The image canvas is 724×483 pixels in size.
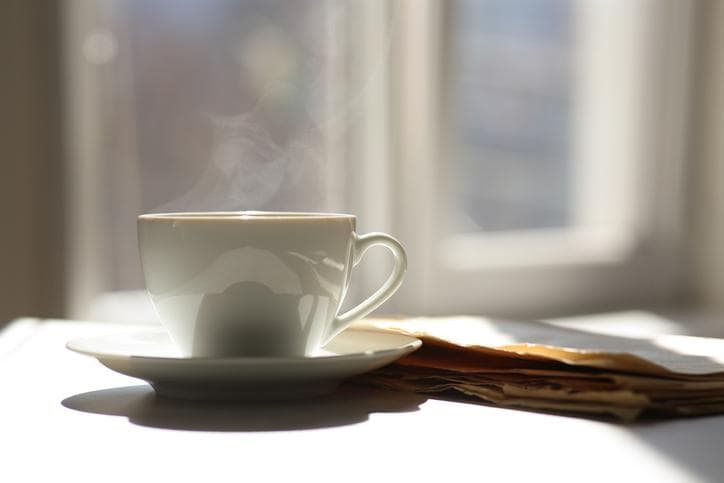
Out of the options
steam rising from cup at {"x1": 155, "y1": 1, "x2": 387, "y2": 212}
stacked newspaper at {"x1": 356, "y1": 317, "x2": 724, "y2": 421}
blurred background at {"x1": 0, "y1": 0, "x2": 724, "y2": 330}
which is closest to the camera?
stacked newspaper at {"x1": 356, "y1": 317, "x2": 724, "y2": 421}

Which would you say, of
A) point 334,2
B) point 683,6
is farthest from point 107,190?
point 683,6

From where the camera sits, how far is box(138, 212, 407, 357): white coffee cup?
580 mm

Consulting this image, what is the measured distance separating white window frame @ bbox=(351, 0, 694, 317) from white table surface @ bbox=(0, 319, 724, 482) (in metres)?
1.15

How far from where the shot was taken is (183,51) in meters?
1.58

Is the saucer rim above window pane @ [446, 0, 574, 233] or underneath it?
underneath

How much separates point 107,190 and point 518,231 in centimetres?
85

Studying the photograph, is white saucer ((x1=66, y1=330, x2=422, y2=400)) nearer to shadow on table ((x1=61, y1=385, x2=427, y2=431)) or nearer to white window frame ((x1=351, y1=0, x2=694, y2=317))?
shadow on table ((x1=61, y1=385, x2=427, y2=431))

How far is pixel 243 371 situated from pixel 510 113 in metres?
1.55

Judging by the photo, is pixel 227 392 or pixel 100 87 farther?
pixel 100 87

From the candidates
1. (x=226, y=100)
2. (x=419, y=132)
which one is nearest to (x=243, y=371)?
(x=226, y=100)

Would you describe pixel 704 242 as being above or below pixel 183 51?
below

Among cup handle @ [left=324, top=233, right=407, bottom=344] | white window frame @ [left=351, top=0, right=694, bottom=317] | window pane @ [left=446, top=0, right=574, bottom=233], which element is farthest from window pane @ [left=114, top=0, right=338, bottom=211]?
cup handle @ [left=324, top=233, right=407, bottom=344]

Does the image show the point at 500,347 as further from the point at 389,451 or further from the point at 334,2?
the point at 334,2

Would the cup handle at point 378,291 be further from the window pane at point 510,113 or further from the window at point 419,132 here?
the window pane at point 510,113
